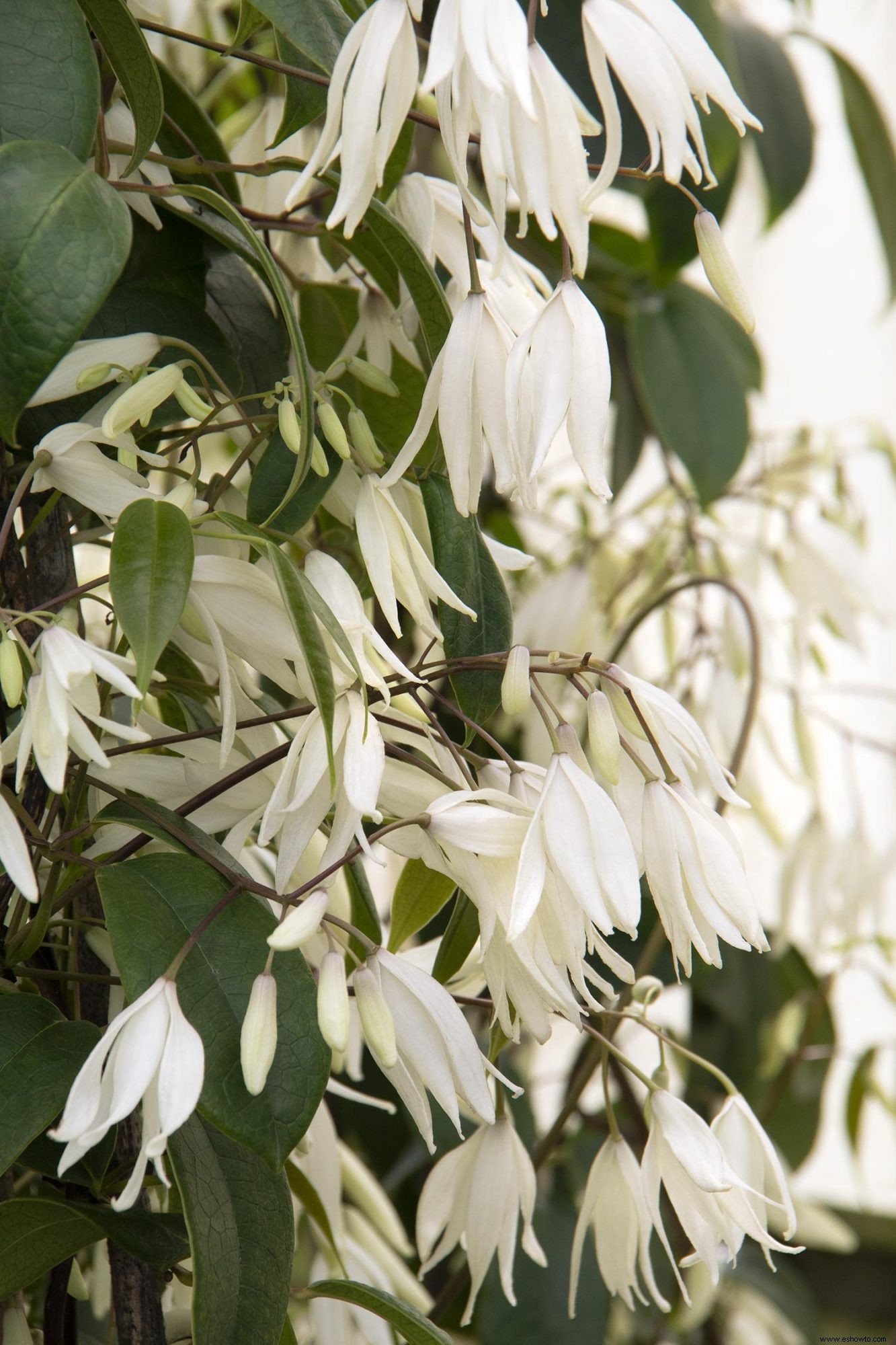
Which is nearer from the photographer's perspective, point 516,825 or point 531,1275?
point 516,825

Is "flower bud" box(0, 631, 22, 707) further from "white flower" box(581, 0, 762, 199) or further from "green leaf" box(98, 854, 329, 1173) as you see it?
"white flower" box(581, 0, 762, 199)

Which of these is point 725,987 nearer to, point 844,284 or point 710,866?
point 710,866

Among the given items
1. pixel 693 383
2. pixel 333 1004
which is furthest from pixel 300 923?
pixel 693 383

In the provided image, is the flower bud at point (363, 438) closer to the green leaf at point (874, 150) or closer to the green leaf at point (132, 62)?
the green leaf at point (132, 62)

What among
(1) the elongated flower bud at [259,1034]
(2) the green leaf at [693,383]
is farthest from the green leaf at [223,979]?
(2) the green leaf at [693,383]

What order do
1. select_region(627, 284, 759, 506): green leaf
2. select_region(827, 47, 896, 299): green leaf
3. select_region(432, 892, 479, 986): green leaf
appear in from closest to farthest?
select_region(432, 892, 479, 986): green leaf → select_region(627, 284, 759, 506): green leaf → select_region(827, 47, 896, 299): green leaf

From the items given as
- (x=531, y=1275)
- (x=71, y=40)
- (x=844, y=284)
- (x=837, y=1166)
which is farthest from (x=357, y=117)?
(x=837, y=1166)

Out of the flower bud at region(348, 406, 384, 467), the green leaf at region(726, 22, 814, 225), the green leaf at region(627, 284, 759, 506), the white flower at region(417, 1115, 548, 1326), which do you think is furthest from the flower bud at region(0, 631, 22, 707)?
the green leaf at region(726, 22, 814, 225)
